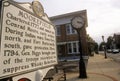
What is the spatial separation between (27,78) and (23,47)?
524 millimetres

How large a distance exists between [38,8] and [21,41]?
1.01 m

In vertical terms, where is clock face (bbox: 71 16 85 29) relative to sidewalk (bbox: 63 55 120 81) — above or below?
above

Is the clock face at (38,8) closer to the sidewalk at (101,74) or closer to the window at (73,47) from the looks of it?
the sidewalk at (101,74)

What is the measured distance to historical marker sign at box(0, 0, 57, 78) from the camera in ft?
7.21

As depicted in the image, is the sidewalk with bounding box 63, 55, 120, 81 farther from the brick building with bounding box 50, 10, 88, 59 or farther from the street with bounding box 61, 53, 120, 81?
the brick building with bounding box 50, 10, 88, 59

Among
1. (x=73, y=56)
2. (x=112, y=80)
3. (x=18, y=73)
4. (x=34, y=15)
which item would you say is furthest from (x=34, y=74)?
(x=73, y=56)

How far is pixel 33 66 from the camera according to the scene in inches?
110

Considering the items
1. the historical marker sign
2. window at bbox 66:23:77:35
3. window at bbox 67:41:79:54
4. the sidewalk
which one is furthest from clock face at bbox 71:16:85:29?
window at bbox 66:23:77:35

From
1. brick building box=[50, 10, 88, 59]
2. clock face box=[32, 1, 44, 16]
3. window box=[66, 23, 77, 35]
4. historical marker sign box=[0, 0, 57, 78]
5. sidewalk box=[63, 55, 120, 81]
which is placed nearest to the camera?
historical marker sign box=[0, 0, 57, 78]

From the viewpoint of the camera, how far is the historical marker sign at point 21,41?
2198mm


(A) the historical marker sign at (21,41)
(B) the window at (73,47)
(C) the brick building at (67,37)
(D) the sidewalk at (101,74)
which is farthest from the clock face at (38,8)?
(B) the window at (73,47)

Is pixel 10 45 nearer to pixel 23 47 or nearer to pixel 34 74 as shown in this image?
pixel 23 47

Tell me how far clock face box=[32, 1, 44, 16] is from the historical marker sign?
5.4 inches

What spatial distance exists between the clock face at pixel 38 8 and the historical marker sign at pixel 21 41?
0.45 feet
